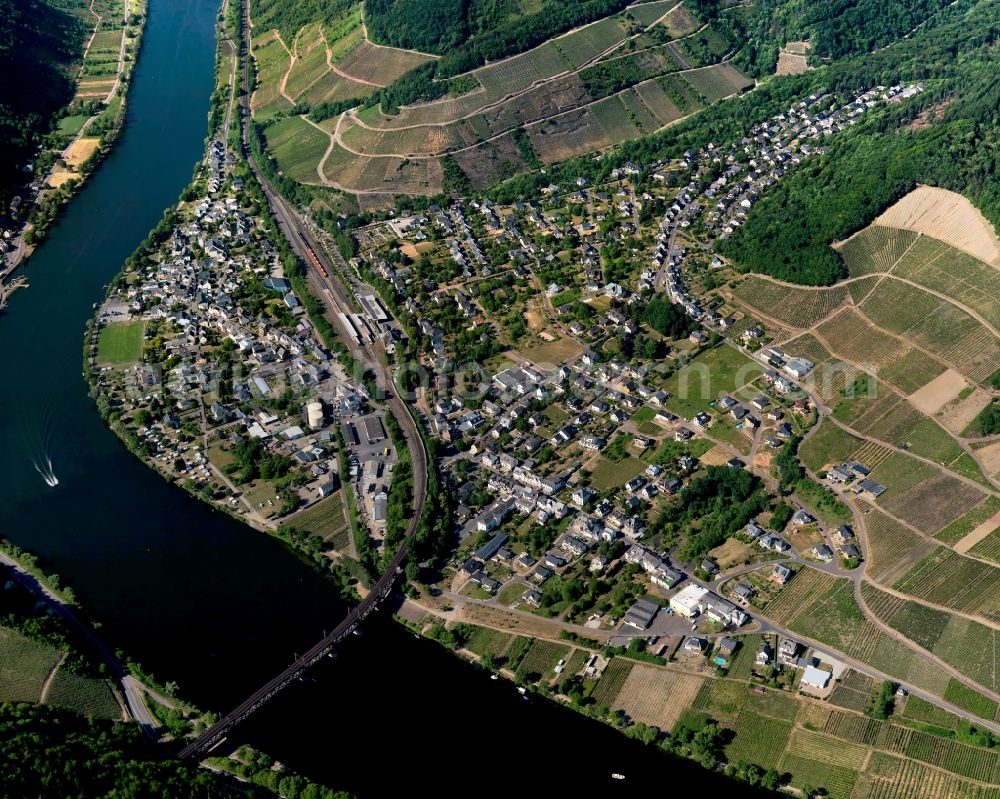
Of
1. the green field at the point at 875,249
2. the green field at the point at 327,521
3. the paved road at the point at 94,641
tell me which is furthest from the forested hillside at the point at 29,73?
the green field at the point at 875,249

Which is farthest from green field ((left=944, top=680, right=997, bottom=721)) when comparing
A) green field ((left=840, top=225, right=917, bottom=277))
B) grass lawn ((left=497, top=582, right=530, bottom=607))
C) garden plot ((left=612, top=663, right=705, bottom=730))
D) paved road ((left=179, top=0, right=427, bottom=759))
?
green field ((left=840, top=225, right=917, bottom=277))

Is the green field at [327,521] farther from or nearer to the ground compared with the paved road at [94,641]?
farther from the ground

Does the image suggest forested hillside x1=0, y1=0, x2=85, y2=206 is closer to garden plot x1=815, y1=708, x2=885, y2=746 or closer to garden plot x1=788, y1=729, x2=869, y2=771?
garden plot x1=788, y1=729, x2=869, y2=771

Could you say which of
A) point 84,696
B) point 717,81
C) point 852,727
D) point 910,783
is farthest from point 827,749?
point 717,81

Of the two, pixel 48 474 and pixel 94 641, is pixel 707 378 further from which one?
pixel 48 474

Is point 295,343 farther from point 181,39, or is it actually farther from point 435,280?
point 181,39

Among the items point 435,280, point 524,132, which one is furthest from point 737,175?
point 435,280

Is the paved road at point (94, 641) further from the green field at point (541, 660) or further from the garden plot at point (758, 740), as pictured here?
the garden plot at point (758, 740)
